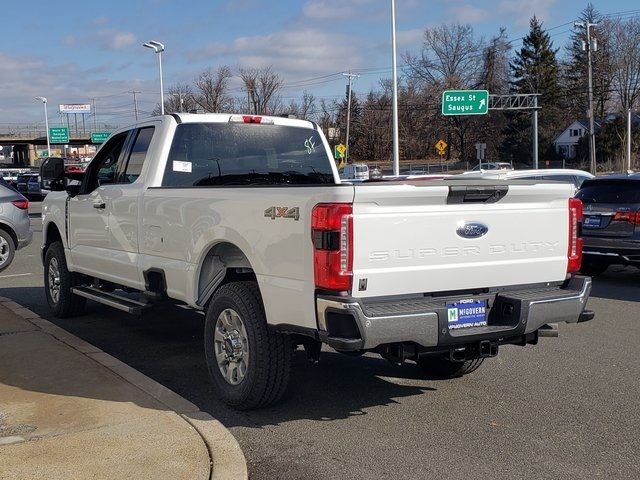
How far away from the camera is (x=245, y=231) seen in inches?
200

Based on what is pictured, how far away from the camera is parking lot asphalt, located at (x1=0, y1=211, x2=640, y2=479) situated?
441 cm

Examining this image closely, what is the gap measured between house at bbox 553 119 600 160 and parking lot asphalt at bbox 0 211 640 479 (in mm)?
80044

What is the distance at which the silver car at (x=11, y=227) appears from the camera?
13023 millimetres

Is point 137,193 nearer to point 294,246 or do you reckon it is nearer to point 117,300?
point 117,300

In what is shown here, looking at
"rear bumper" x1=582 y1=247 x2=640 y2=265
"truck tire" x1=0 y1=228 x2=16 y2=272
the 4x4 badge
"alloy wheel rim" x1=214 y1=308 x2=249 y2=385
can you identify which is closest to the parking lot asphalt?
"alloy wheel rim" x1=214 y1=308 x2=249 y2=385

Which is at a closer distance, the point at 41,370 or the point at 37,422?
the point at 37,422

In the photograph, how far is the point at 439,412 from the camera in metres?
5.35

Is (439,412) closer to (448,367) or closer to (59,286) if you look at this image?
(448,367)

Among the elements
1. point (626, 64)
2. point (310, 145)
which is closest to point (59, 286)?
point (310, 145)

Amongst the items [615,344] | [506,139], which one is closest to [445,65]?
[506,139]

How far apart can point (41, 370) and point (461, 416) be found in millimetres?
3523

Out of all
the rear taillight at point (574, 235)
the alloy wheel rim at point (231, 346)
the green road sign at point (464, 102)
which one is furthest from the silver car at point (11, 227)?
the green road sign at point (464, 102)

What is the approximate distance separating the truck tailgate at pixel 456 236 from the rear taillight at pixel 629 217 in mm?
6243

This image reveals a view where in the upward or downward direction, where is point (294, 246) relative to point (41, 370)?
upward
